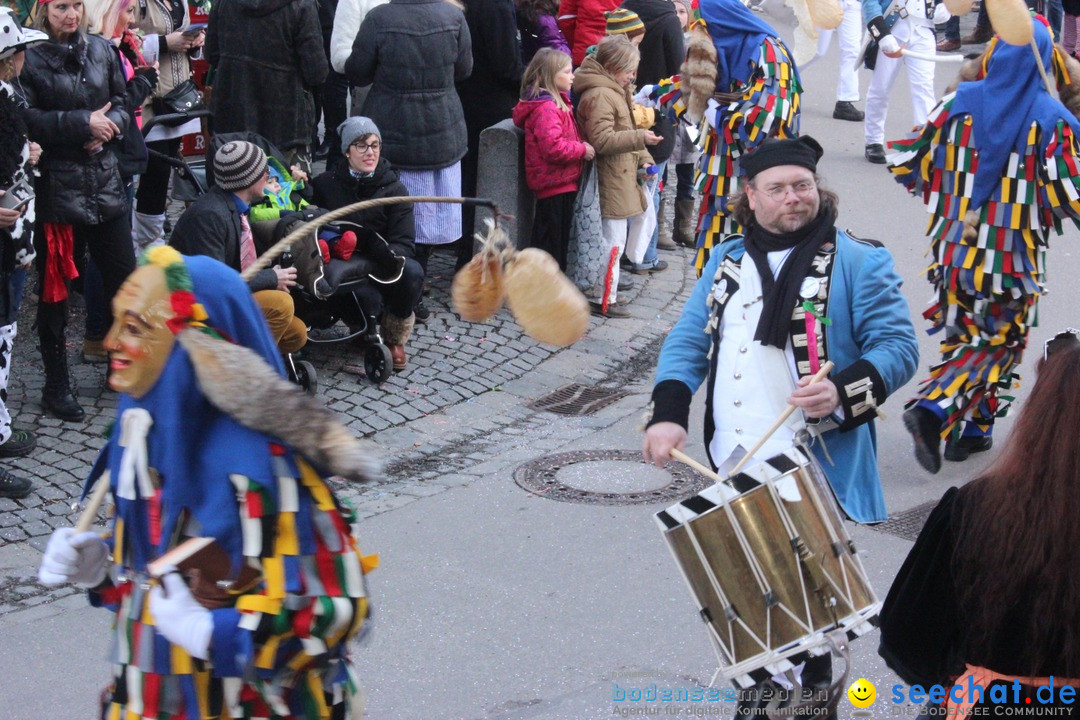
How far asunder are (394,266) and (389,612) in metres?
2.65

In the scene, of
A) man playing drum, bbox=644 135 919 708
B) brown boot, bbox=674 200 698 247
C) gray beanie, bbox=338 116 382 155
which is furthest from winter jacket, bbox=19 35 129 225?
brown boot, bbox=674 200 698 247

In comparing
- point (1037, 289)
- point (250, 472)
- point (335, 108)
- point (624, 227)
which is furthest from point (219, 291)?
point (335, 108)

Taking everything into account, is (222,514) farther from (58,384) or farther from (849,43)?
(849,43)

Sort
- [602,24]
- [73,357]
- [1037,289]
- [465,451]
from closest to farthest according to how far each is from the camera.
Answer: [1037,289], [465,451], [73,357], [602,24]

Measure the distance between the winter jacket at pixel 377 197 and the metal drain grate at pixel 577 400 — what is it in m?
1.09

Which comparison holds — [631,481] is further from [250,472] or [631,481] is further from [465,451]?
[250,472]

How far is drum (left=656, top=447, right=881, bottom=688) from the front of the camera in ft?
10.6

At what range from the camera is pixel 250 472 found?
8.54ft

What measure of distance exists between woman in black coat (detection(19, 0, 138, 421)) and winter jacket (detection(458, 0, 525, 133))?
2835 mm

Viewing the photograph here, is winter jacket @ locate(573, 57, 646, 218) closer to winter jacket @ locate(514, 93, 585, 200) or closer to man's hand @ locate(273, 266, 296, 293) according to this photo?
winter jacket @ locate(514, 93, 585, 200)

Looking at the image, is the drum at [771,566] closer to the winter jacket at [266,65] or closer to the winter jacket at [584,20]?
the winter jacket at [266,65]

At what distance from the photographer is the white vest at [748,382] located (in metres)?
3.78

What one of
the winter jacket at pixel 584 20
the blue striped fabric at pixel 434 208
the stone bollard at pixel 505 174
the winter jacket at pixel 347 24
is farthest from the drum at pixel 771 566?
the winter jacket at pixel 584 20

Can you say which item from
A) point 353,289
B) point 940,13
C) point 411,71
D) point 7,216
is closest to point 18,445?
point 7,216
